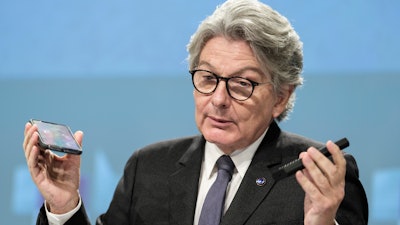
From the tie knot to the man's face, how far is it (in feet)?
0.13

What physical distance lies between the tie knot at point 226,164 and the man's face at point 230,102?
0.04 meters

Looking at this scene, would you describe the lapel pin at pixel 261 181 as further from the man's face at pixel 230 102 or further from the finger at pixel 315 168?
the finger at pixel 315 168

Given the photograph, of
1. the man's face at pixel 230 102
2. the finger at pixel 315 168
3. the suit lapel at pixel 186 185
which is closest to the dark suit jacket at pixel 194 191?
the suit lapel at pixel 186 185

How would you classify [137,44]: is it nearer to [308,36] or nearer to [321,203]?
[308,36]

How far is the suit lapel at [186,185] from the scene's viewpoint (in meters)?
2.21

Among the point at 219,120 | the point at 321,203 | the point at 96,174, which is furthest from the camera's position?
the point at 96,174

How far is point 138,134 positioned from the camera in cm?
313

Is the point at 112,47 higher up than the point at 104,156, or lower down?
higher up

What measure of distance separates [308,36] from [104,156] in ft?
3.47

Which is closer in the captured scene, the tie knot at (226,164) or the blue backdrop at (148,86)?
the tie knot at (226,164)

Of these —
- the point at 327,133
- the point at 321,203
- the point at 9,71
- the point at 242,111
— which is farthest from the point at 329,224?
the point at 9,71

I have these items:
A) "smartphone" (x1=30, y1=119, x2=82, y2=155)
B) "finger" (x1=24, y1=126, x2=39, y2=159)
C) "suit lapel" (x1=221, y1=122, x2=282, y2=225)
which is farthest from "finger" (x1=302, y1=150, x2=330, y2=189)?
"finger" (x1=24, y1=126, x2=39, y2=159)

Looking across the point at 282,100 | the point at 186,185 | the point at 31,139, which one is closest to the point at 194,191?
the point at 186,185

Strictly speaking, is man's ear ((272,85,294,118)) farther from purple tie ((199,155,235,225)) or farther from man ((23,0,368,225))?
purple tie ((199,155,235,225))
